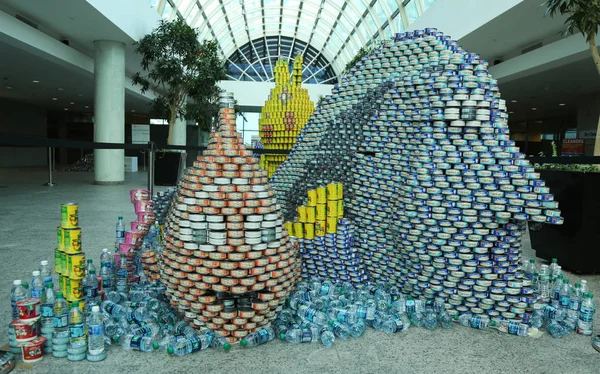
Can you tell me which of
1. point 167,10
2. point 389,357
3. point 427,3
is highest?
point 427,3

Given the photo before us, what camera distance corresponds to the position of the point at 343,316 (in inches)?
147

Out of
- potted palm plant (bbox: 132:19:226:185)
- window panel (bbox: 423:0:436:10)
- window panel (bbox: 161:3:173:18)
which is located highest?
window panel (bbox: 423:0:436:10)

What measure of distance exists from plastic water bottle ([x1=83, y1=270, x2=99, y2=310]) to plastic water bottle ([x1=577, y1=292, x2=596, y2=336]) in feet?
14.1

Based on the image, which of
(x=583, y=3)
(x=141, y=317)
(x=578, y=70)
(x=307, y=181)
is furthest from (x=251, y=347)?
(x=578, y=70)

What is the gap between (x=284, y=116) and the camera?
10.8m

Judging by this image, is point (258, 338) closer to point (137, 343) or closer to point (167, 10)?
point (137, 343)

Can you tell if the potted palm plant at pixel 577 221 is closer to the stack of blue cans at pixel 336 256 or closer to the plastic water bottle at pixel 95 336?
the stack of blue cans at pixel 336 256

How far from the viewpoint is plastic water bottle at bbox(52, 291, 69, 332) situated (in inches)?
127

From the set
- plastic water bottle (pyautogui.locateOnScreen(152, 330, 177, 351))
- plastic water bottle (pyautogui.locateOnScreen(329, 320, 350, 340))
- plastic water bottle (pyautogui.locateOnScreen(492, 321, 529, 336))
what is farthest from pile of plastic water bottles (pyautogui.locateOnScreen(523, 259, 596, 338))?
plastic water bottle (pyautogui.locateOnScreen(152, 330, 177, 351))

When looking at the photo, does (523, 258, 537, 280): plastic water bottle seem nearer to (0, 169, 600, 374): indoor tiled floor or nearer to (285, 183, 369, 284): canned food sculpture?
(0, 169, 600, 374): indoor tiled floor

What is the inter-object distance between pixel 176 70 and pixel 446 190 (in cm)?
1318

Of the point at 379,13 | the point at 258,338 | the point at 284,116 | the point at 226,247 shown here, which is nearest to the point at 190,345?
the point at 258,338

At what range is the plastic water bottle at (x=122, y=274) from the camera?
4.32 meters

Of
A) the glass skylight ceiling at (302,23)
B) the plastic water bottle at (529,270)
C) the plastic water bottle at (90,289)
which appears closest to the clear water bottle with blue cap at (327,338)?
the plastic water bottle at (90,289)
